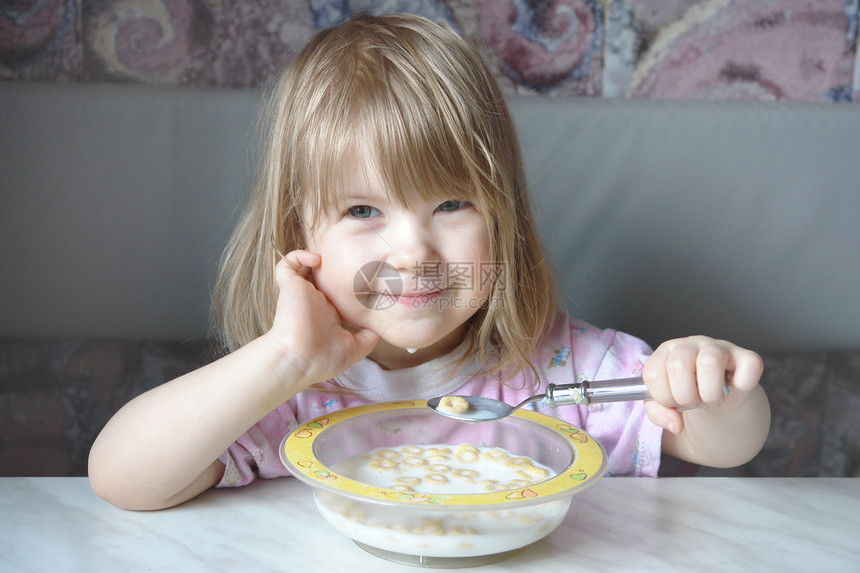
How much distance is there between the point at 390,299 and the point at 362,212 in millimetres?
107

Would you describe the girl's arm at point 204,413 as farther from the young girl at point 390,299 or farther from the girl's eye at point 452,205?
the girl's eye at point 452,205

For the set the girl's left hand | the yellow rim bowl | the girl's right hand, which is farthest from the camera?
the girl's right hand

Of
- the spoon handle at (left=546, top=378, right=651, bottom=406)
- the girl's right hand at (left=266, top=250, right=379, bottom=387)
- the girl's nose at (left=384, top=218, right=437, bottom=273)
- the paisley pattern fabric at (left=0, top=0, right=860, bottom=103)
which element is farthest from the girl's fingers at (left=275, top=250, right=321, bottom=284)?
the paisley pattern fabric at (left=0, top=0, right=860, bottom=103)

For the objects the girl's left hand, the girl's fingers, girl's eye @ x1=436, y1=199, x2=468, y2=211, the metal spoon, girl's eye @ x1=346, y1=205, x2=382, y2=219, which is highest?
girl's eye @ x1=436, y1=199, x2=468, y2=211

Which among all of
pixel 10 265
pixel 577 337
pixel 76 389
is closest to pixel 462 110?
pixel 577 337

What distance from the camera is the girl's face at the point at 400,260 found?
0.85 meters

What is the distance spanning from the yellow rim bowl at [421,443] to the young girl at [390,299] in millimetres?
91

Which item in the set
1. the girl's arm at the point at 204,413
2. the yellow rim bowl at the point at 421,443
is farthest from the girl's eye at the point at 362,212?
the yellow rim bowl at the point at 421,443

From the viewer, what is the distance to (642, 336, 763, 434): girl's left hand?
0.69 meters

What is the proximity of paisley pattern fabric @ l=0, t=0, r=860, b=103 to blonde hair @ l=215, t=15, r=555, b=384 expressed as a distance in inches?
15.2

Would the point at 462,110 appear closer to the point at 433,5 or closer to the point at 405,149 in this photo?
the point at 405,149

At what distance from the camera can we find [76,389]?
4.71ft

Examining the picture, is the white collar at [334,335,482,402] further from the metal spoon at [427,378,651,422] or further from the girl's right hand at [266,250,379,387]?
the metal spoon at [427,378,651,422]

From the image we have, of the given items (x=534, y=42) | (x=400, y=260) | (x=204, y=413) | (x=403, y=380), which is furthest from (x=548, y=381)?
(x=534, y=42)
